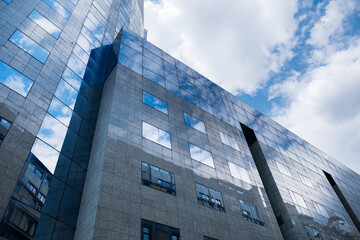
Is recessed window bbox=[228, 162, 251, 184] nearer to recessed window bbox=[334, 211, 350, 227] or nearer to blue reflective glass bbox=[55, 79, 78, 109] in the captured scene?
blue reflective glass bbox=[55, 79, 78, 109]

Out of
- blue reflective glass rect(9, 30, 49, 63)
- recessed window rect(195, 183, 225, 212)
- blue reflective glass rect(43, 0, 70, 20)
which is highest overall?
blue reflective glass rect(43, 0, 70, 20)

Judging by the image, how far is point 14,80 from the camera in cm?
1969

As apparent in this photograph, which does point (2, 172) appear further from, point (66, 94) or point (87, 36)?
point (87, 36)

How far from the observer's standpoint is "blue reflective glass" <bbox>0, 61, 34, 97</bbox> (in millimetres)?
19219

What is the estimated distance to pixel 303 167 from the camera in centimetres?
4609

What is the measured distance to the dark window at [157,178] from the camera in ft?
68.6

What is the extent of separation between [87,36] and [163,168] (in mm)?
17992

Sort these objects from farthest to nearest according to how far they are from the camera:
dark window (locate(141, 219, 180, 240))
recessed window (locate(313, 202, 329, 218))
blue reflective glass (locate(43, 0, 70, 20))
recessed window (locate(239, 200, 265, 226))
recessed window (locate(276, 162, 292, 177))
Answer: recessed window (locate(276, 162, 292, 177)) → recessed window (locate(313, 202, 329, 218)) → blue reflective glass (locate(43, 0, 70, 20)) → recessed window (locate(239, 200, 265, 226)) → dark window (locate(141, 219, 180, 240))

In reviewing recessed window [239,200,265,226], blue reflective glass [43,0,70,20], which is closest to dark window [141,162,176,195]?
recessed window [239,200,265,226]

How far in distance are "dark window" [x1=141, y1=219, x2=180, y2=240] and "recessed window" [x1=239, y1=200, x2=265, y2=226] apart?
9504 millimetres

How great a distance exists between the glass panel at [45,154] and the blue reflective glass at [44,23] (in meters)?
11.8

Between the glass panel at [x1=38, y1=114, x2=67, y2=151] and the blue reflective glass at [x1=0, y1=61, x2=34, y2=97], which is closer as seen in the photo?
the blue reflective glass at [x1=0, y1=61, x2=34, y2=97]

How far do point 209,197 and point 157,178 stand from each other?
5.49 meters

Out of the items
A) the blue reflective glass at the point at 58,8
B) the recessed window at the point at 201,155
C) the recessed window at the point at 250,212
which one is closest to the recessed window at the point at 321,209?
the recessed window at the point at 250,212
